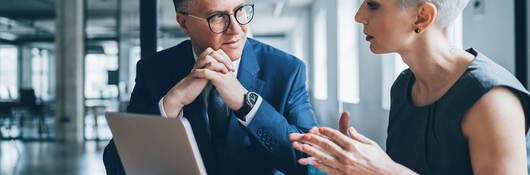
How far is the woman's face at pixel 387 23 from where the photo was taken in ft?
4.15

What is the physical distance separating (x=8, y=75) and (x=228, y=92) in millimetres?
9881

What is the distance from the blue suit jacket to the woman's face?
13.8 inches

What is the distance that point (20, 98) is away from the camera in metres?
10.1

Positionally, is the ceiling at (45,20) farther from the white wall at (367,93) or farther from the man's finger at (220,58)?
the man's finger at (220,58)

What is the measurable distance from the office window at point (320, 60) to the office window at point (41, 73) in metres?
6.31

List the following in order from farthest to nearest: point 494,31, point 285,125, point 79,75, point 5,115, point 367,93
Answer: point 5,115, point 79,75, point 367,93, point 494,31, point 285,125

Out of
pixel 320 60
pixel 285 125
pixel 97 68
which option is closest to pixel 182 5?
pixel 285 125

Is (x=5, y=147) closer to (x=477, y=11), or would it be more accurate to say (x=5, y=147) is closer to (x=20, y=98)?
(x=20, y=98)

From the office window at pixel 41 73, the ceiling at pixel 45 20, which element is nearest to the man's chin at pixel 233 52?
the ceiling at pixel 45 20

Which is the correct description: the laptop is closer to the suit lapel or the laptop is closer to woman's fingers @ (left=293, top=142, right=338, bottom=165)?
woman's fingers @ (left=293, top=142, right=338, bottom=165)

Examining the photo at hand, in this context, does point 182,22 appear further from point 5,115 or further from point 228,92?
point 5,115

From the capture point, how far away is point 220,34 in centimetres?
161

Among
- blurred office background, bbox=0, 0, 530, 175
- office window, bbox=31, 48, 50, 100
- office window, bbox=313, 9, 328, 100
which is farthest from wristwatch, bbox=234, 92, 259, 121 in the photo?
office window, bbox=313, 9, 328, 100

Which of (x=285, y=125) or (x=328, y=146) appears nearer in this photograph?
(x=328, y=146)
